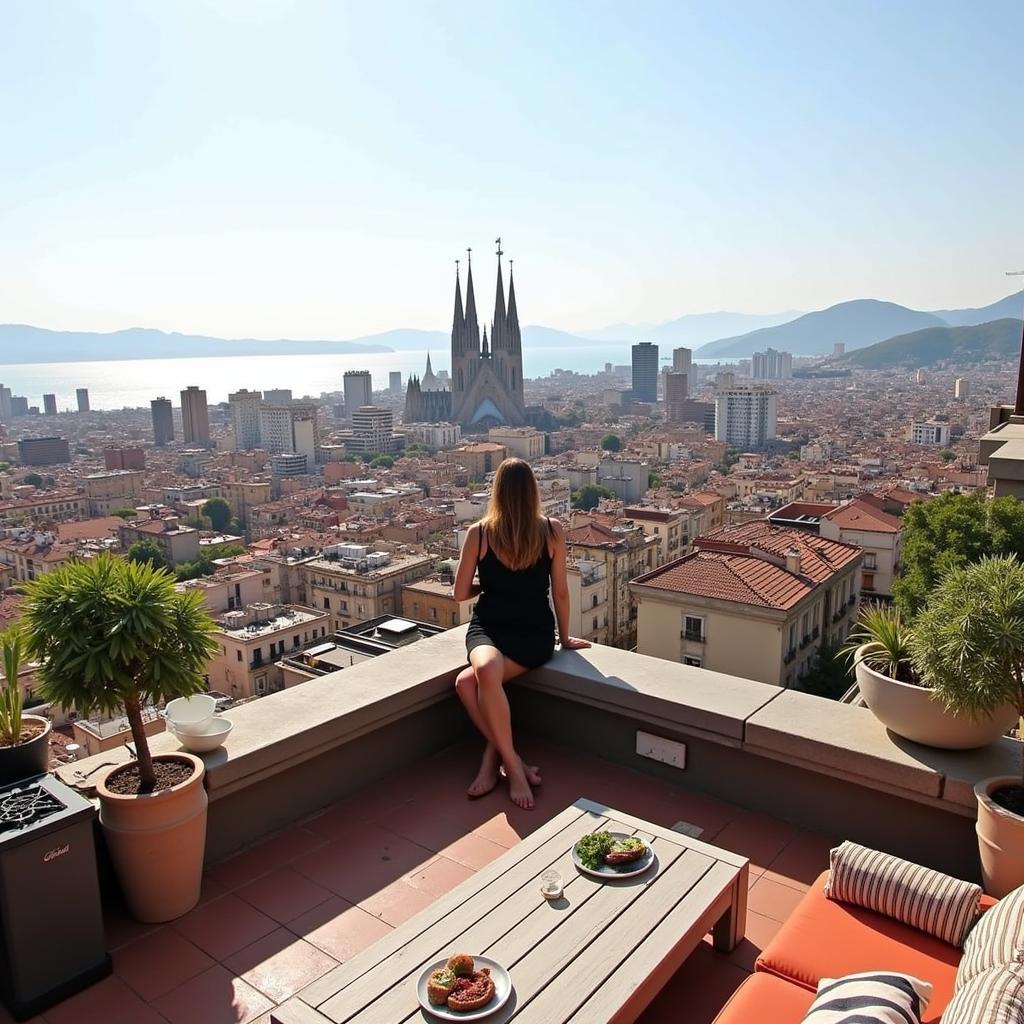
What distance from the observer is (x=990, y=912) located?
152 cm

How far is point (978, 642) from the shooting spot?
1.82 m

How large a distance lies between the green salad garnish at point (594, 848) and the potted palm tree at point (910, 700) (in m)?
0.87

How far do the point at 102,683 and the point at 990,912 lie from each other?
1.90 m

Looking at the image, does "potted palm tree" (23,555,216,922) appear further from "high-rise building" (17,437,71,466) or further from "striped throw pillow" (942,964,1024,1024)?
"high-rise building" (17,437,71,466)

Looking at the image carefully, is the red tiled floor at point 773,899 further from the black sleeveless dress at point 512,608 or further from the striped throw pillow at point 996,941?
the black sleeveless dress at point 512,608

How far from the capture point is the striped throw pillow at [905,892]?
5.32ft

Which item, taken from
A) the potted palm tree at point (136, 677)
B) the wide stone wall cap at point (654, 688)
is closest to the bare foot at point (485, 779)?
the wide stone wall cap at point (654, 688)

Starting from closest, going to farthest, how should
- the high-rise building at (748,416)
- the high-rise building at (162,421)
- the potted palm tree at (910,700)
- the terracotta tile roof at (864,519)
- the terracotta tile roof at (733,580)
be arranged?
the potted palm tree at (910,700) → the terracotta tile roof at (733,580) → the terracotta tile roof at (864,519) → the high-rise building at (748,416) → the high-rise building at (162,421)

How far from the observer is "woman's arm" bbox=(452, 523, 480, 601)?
277 cm

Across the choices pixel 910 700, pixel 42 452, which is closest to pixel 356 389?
pixel 42 452

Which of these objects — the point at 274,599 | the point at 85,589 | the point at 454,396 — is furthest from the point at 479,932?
the point at 454,396

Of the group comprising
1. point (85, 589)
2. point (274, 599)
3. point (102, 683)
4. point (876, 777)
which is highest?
point (85, 589)

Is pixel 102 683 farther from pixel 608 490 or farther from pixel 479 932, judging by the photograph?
pixel 608 490

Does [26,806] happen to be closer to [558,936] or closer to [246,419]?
[558,936]
